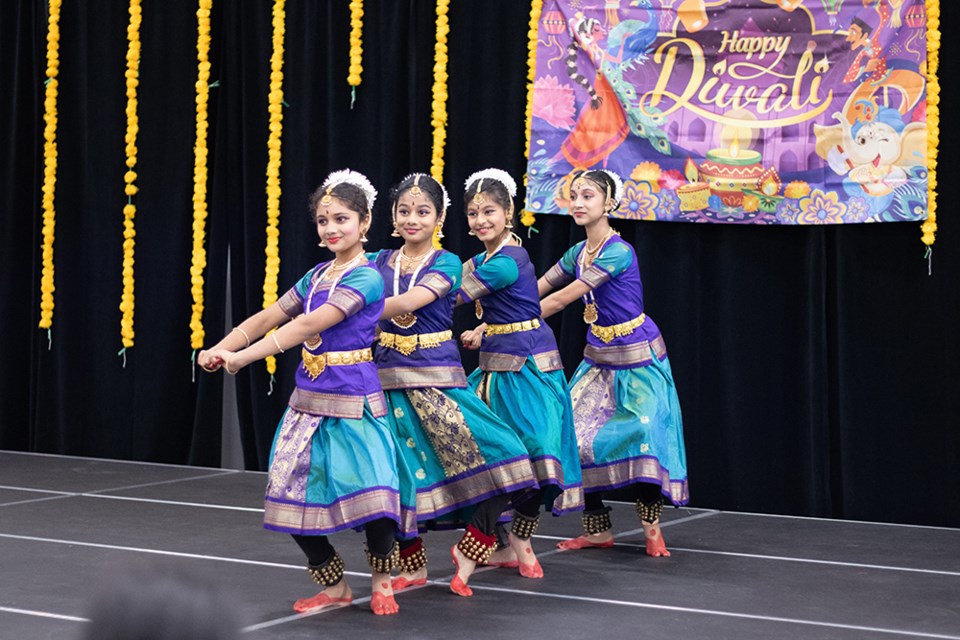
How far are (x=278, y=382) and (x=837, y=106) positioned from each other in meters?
3.05

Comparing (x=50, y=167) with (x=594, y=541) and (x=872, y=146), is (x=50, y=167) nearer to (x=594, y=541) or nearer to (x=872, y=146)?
(x=594, y=541)

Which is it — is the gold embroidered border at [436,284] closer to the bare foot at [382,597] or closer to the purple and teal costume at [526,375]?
the purple and teal costume at [526,375]

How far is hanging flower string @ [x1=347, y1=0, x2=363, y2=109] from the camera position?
639 cm

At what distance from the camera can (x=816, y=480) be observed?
5484mm

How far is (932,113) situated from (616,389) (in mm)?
1852

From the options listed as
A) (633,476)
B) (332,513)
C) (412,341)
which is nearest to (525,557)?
(633,476)

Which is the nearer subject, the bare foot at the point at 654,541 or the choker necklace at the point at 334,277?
the choker necklace at the point at 334,277

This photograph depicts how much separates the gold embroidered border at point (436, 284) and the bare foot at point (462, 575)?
0.79m

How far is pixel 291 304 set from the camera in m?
3.61

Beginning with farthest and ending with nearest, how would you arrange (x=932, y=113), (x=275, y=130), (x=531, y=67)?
(x=275, y=130) < (x=531, y=67) < (x=932, y=113)

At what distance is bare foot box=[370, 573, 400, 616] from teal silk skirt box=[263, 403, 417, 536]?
179 millimetres

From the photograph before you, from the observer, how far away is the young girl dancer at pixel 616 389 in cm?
444

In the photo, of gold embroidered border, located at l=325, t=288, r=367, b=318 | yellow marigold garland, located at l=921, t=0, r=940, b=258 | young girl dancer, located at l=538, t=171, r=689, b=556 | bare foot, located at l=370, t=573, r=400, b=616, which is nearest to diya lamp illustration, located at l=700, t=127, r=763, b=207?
yellow marigold garland, located at l=921, t=0, r=940, b=258

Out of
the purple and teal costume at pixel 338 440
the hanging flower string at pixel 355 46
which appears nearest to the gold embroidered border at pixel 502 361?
the purple and teal costume at pixel 338 440
